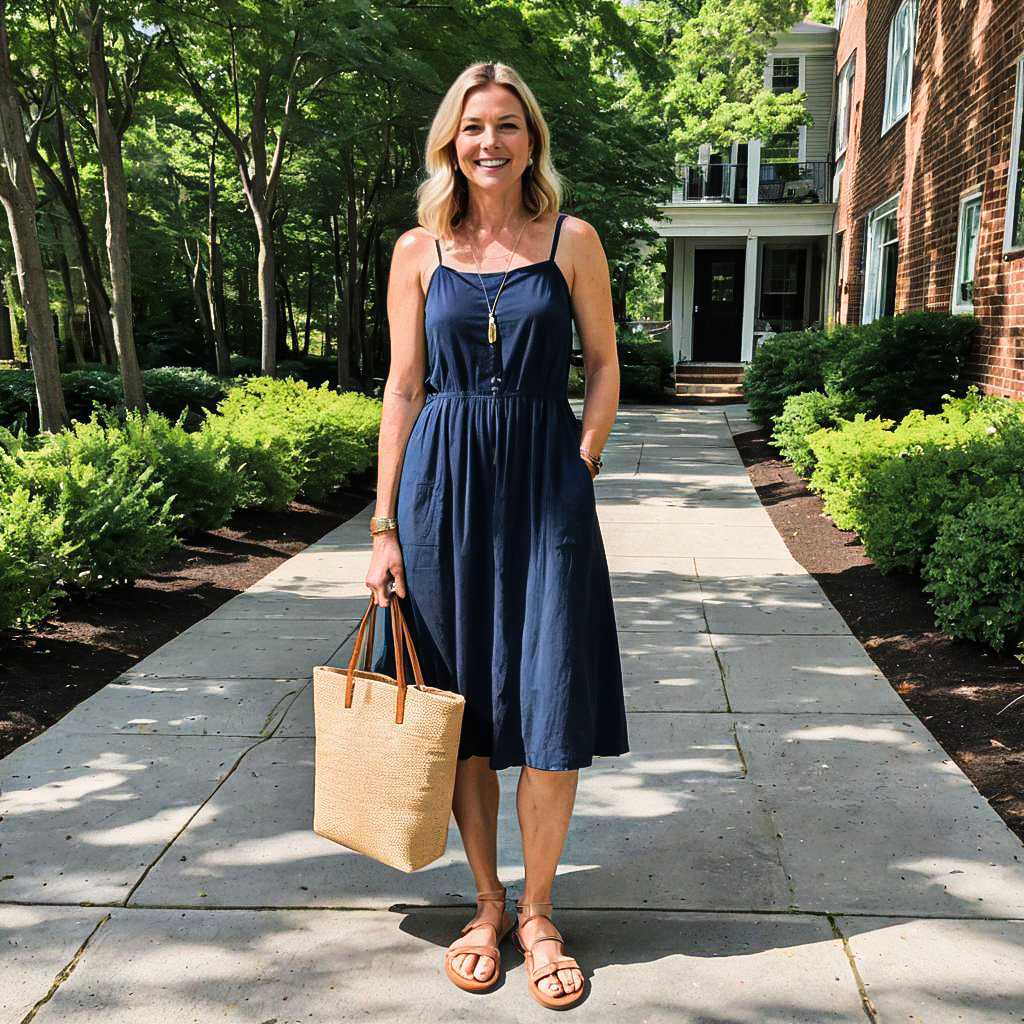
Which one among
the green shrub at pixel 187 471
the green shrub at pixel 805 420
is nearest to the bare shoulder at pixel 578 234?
the green shrub at pixel 187 471

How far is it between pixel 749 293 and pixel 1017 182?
14270 millimetres

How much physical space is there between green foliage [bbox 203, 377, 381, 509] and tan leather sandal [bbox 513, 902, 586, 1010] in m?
5.85

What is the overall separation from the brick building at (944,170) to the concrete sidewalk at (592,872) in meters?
4.83

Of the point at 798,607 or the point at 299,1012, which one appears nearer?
the point at 299,1012

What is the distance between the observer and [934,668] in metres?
4.84

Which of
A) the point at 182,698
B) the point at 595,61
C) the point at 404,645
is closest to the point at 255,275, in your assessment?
the point at 595,61

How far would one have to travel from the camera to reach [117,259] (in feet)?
32.2

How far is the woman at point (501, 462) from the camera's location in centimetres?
246

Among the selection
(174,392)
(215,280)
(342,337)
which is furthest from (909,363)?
(215,280)

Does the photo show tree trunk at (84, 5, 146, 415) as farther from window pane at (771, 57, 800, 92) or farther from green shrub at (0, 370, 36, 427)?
window pane at (771, 57, 800, 92)

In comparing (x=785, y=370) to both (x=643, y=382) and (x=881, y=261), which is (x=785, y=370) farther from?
(x=643, y=382)

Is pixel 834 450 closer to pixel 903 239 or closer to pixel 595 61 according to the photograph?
pixel 903 239

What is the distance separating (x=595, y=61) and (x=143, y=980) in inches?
822

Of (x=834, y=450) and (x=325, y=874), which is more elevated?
(x=834, y=450)
